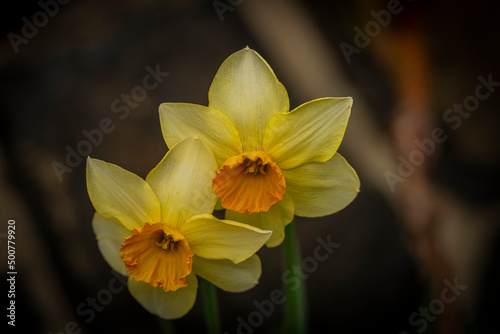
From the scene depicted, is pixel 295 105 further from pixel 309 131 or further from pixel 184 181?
pixel 184 181

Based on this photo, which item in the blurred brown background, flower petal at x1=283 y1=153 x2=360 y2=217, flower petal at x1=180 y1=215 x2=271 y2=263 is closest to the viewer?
flower petal at x1=180 y1=215 x2=271 y2=263

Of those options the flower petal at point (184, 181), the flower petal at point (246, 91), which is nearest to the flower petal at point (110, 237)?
the flower petal at point (184, 181)

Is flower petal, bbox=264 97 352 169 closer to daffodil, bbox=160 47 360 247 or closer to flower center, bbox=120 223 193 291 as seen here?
daffodil, bbox=160 47 360 247

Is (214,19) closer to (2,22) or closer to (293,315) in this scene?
(2,22)

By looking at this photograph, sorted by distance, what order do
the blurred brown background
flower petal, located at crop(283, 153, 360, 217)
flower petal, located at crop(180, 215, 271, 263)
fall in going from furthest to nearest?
the blurred brown background, flower petal, located at crop(283, 153, 360, 217), flower petal, located at crop(180, 215, 271, 263)

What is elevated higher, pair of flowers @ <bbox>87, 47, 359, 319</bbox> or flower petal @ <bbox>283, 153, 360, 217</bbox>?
pair of flowers @ <bbox>87, 47, 359, 319</bbox>

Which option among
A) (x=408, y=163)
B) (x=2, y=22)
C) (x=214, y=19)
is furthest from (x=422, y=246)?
(x=2, y=22)

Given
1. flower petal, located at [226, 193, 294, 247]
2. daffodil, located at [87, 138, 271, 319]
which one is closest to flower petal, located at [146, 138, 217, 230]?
→ daffodil, located at [87, 138, 271, 319]

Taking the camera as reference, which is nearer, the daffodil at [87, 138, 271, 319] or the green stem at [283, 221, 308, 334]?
the daffodil at [87, 138, 271, 319]
